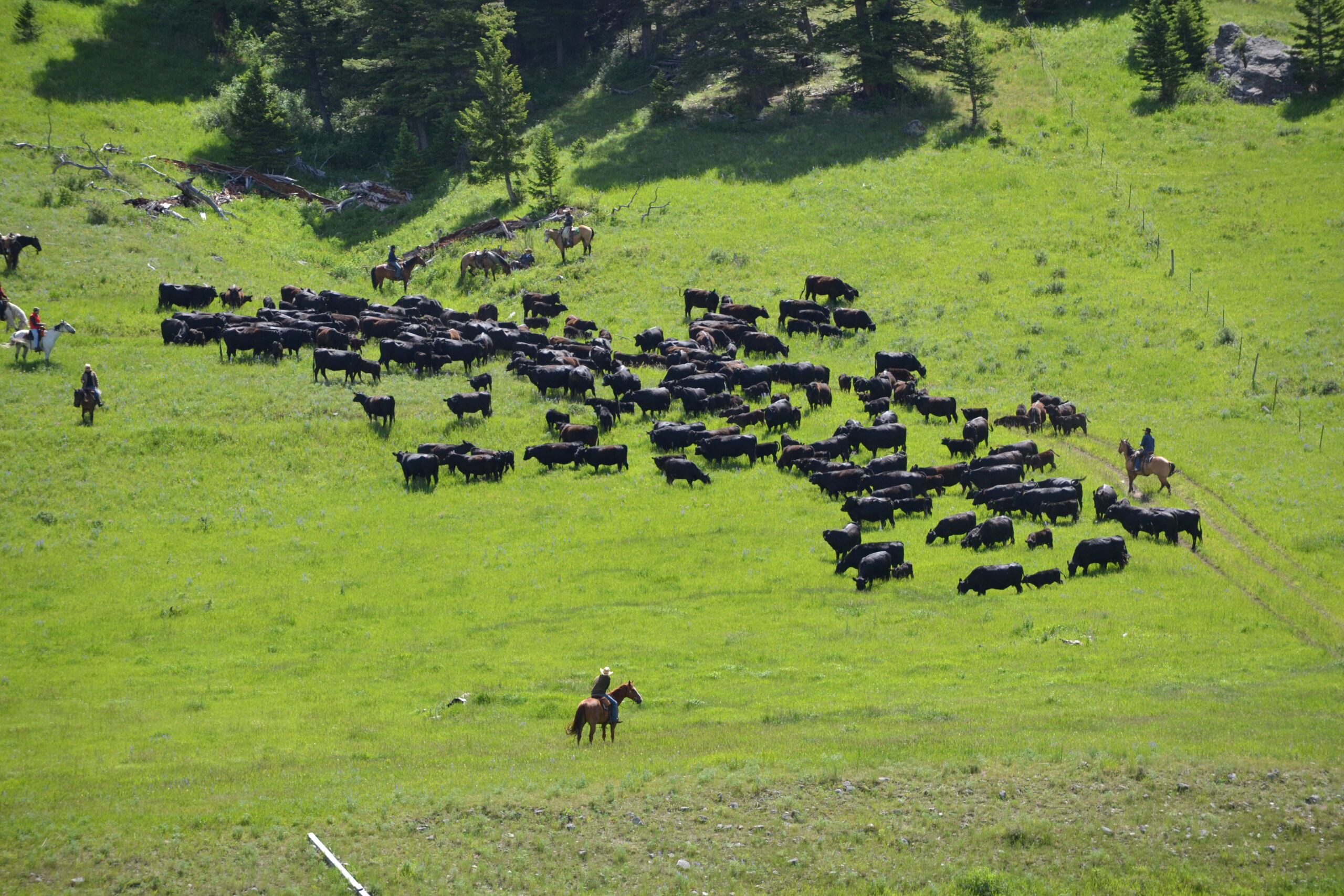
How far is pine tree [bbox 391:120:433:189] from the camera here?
74.4 meters

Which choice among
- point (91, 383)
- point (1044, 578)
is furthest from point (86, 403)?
point (1044, 578)

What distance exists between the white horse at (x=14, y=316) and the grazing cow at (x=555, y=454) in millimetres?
20280

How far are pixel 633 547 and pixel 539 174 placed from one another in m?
39.7

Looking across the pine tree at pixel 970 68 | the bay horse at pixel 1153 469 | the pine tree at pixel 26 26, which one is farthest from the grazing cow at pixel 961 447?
the pine tree at pixel 26 26

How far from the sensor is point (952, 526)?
31.1m

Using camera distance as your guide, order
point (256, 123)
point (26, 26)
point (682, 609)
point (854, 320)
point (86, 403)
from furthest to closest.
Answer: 1. point (26, 26)
2. point (256, 123)
3. point (854, 320)
4. point (86, 403)
5. point (682, 609)

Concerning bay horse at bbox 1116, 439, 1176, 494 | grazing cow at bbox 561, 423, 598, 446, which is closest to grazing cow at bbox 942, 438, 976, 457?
bay horse at bbox 1116, 439, 1176, 494

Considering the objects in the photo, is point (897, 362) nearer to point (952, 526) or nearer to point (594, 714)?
point (952, 526)

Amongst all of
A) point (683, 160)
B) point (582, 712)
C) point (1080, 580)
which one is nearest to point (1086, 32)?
point (683, 160)

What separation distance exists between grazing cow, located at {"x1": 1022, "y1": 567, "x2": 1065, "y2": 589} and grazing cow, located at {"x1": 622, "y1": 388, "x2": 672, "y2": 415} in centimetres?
1687

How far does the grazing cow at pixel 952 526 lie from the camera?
1221 inches

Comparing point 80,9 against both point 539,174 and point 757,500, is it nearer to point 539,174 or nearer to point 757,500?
point 539,174

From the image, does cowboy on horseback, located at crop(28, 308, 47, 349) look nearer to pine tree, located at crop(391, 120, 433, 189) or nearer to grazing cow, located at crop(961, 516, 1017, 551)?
grazing cow, located at crop(961, 516, 1017, 551)

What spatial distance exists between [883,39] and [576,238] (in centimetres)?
2720
